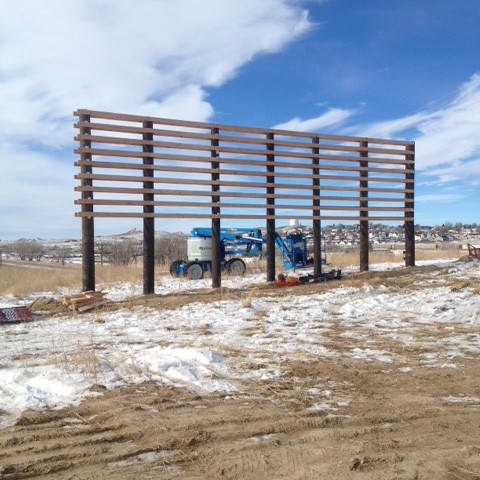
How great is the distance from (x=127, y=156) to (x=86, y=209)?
1.68 metres

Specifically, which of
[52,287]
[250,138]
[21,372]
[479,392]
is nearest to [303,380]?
[479,392]

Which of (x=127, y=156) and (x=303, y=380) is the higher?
(x=127, y=156)

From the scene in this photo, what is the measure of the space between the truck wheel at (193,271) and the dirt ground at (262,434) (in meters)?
14.1

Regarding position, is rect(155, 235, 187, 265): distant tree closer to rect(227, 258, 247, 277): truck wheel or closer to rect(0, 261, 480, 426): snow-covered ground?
rect(227, 258, 247, 277): truck wheel

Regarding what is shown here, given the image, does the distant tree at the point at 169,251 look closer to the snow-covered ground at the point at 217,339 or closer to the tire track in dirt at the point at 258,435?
the snow-covered ground at the point at 217,339

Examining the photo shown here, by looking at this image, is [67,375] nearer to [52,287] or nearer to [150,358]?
[150,358]

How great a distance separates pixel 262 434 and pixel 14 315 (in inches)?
302

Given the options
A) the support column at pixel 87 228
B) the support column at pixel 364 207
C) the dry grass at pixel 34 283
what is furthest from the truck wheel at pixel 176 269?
the support column at pixel 87 228

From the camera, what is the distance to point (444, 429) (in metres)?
3.95

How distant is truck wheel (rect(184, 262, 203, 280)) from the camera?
19.2m

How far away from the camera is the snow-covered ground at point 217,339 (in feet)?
16.9

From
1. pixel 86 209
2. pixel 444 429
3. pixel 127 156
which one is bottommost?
pixel 444 429

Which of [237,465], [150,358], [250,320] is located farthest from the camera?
[250,320]

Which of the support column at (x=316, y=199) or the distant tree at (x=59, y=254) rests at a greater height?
the support column at (x=316, y=199)
